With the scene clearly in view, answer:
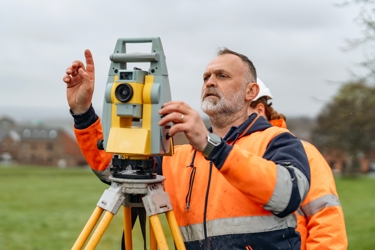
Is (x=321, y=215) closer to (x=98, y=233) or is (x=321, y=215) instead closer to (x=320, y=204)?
(x=320, y=204)

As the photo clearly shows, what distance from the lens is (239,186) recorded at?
2285mm

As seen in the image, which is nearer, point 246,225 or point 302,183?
point 302,183

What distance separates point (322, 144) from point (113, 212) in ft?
48.1

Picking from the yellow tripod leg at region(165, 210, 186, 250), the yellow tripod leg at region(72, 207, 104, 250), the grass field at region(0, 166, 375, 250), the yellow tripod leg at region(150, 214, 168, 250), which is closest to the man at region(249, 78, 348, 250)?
the yellow tripod leg at region(165, 210, 186, 250)

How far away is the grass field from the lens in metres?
13.1

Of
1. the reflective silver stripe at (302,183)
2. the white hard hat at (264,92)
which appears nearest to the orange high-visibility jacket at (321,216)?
the white hard hat at (264,92)

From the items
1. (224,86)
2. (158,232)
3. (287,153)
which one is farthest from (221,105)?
(158,232)

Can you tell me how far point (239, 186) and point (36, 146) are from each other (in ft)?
90.9

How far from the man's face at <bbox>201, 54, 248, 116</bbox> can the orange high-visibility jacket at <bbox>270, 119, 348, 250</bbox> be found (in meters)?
1.02

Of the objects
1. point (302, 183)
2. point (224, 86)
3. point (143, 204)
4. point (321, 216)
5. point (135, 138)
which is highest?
point (224, 86)

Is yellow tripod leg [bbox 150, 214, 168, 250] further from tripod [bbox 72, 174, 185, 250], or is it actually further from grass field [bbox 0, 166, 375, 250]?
grass field [bbox 0, 166, 375, 250]

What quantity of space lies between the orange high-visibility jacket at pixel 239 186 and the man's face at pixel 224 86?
0.46ft

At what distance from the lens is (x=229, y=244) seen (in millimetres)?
2564

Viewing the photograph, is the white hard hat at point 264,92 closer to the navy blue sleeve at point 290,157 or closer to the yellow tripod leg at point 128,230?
the navy blue sleeve at point 290,157
